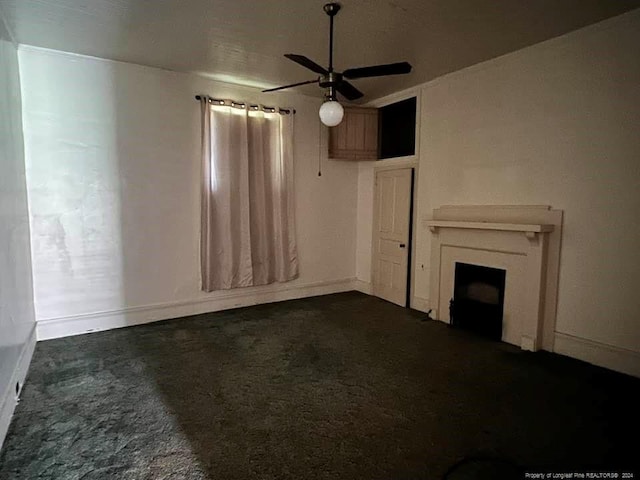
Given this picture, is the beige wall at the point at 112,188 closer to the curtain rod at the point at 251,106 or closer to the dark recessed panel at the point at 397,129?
the curtain rod at the point at 251,106

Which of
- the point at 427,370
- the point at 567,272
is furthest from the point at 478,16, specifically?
the point at 427,370

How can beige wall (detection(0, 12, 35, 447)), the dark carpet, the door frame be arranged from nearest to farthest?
the dark carpet
beige wall (detection(0, 12, 35, 447))
the door frame

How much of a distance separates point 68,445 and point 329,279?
411 cm

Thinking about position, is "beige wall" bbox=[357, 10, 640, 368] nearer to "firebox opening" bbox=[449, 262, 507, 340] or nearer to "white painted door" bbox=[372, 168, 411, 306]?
"firebox opening" bbox=[449, 262, 507, 340]

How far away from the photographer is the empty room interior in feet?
7.64

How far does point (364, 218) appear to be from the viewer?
601 cm

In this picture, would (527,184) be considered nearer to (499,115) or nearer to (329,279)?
(499,115)

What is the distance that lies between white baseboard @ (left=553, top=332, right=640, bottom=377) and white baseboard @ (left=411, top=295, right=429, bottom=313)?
5.18 feet

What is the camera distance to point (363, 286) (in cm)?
605

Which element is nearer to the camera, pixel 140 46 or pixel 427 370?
pixel 427 370

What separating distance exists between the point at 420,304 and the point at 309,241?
1.84 metres

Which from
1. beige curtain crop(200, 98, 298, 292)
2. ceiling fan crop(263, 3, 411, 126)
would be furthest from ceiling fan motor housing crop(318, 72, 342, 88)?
beige curtain crop(200, 98, 298, 292)

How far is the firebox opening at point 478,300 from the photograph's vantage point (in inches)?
157

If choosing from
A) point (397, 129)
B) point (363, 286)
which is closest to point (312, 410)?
point (363, 286)
